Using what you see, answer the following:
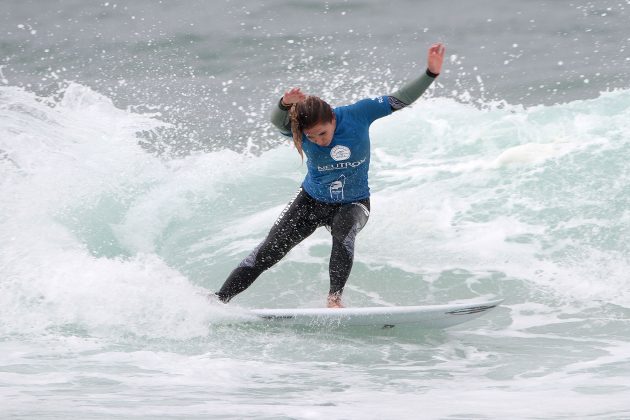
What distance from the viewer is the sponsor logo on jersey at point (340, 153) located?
6.07m

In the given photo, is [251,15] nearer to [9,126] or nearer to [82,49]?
[82,49]

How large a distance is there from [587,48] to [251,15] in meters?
5.46

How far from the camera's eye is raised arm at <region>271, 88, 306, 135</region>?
18.9 feet

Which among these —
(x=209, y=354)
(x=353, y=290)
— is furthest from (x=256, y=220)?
(x=209, y=354)

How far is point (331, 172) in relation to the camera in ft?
20.4

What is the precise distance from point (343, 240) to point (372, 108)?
88 cm

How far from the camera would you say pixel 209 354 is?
5.61 m

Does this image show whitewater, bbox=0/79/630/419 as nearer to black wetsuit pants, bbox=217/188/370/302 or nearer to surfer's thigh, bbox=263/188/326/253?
black wetsuit pants, bbox=217/188/370/302

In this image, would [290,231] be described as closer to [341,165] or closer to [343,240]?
[343,240]

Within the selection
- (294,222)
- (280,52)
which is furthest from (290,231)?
(280,52)

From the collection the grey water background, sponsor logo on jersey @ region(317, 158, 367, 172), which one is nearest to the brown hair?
sponsor logo on jersey @ region(317, 158, 367, 172)

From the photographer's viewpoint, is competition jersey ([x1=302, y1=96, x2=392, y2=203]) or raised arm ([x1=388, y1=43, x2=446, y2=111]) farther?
competition jersey ([x1=302, y1=96, x2=392, y2=203])

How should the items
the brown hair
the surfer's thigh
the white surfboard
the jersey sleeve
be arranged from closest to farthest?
the brown hair
the jersey sleeve
the white surfboard
the surfer's thigh

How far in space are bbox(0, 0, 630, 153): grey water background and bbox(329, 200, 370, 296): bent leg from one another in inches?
209
